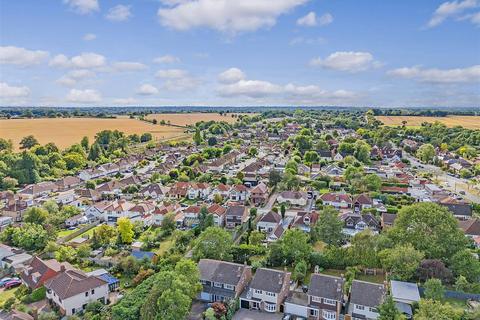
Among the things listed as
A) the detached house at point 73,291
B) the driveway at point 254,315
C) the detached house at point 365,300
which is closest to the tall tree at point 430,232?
the detached house at point 365,300

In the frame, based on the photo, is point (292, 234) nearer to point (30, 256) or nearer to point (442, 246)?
point (442, 246)

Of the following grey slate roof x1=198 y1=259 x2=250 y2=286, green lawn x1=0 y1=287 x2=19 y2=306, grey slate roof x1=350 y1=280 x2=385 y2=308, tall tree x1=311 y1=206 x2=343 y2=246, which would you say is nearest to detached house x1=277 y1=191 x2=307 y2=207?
tall tree x1=311 y1=206 x2=343 y2=246

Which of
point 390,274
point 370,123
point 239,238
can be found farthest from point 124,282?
point 370,123

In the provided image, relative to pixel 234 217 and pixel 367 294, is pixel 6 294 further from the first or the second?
pixel 367 294

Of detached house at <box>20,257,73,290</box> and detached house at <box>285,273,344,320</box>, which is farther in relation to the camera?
detached house at <box>20,257,73,290</box>

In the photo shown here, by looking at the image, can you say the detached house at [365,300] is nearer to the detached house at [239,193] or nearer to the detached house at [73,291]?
the detached house at [73,291]

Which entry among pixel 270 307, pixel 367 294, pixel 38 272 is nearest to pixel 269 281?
pixel 270 307

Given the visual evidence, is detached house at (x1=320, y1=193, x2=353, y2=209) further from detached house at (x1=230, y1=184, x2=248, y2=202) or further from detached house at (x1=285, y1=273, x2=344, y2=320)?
detached house at (x1=285, y1=273, x2=344, y2=320)
